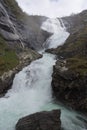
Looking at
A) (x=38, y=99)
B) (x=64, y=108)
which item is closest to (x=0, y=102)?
(x=38, y=99)

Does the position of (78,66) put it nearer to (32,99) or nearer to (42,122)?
(32,99)

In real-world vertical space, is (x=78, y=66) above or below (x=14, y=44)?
below

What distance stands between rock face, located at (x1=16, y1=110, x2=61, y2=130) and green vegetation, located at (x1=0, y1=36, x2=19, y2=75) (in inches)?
626

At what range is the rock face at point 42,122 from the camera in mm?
26438

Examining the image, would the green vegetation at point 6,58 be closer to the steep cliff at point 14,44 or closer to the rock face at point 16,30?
the steep cliff at point 14,44

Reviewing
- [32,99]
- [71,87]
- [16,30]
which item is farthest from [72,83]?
[16,30]

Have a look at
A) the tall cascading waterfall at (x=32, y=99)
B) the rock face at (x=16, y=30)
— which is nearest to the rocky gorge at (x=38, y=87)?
the tall cascading waterfall at (x=32, y=99)

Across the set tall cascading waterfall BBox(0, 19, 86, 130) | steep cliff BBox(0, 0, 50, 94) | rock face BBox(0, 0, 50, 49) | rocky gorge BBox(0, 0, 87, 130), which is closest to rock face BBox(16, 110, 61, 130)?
rocky gorge BBox(0, 0, 87, 130)

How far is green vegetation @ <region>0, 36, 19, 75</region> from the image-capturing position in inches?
1724

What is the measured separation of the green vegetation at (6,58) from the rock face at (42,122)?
15.9 meters

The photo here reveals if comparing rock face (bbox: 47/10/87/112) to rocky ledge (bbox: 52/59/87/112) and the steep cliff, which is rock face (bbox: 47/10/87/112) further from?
the steep cliff

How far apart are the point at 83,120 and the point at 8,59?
21386 millimetres

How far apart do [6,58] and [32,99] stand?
1266 cm

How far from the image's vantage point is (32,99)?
37656 millimetres
